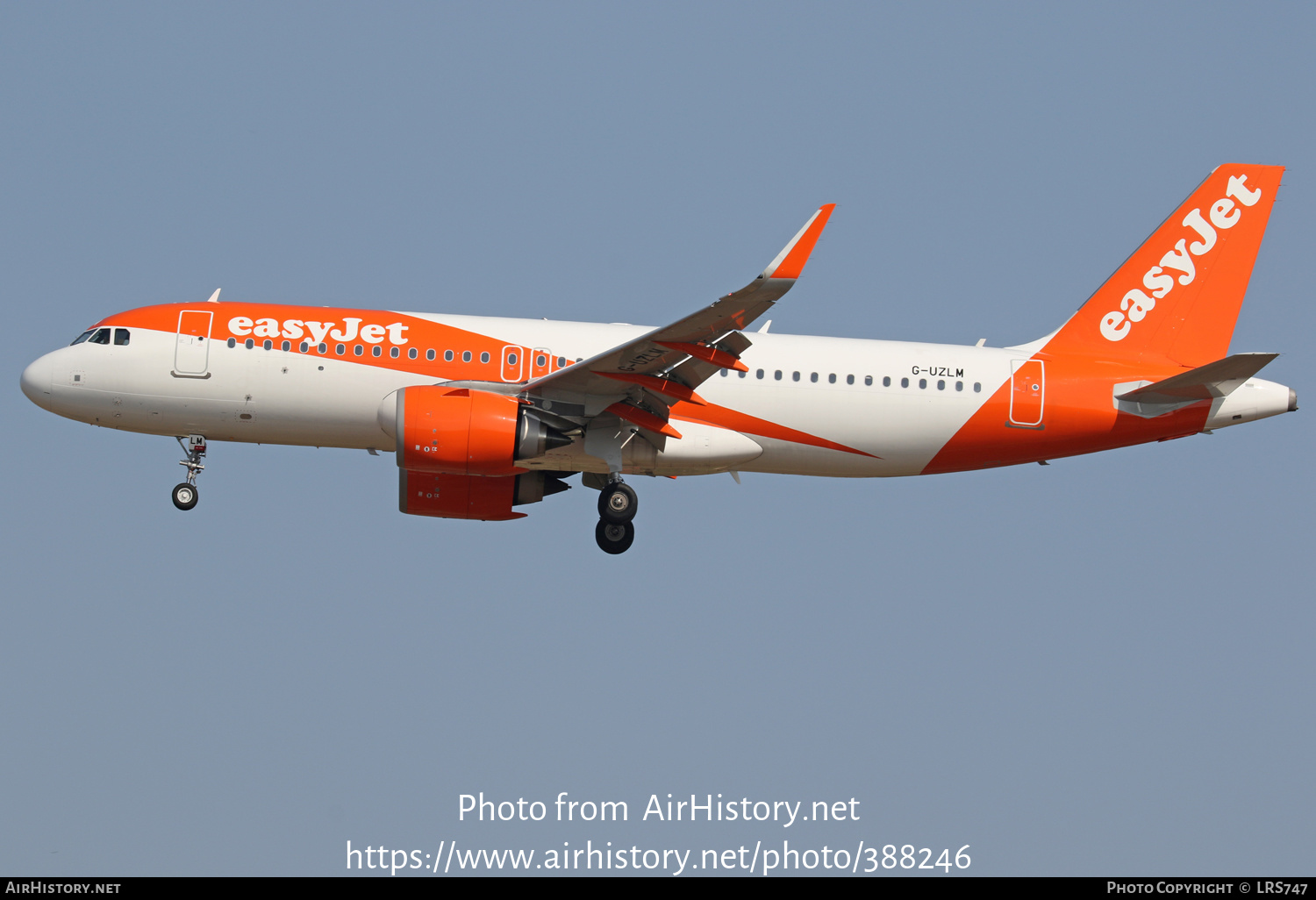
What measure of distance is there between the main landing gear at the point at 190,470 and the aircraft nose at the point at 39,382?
2.70 metres

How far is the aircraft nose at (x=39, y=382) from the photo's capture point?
28.6 metres

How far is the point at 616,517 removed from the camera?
93.1 ft

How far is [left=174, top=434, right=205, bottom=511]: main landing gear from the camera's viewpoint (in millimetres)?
28781

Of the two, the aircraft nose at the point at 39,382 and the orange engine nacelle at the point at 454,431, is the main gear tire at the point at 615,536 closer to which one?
the orange engine nacelle at the point at 454,431

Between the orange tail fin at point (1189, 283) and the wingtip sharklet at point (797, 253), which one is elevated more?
the orange tail fin at point (1189, 283)

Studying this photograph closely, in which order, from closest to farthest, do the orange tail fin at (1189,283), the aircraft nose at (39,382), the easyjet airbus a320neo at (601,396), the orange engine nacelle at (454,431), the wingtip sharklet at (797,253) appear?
1. the wingtip sharklet at (797,253)
2. the orange engine nacelle at (454,431)
3. the easyjet airbus a320neo at (601,396)
4. the aircraft nose at (39,382)
5. the orange tail fin at (1189,283)

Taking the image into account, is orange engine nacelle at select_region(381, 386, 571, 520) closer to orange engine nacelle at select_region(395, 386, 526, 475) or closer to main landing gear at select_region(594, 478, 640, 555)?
orange engine nacelle at select_region(395, 386, 526, 475)

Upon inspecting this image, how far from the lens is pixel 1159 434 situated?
29266 millimetres

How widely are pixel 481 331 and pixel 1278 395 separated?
16.0 meters

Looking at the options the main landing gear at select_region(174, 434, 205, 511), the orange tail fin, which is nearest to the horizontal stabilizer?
the orange tail fin

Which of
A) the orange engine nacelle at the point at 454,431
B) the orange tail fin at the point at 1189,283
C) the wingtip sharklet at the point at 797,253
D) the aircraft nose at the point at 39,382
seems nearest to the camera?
the wingtip sharklet at the point at 797,253

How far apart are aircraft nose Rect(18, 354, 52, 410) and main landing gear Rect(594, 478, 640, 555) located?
441 inches

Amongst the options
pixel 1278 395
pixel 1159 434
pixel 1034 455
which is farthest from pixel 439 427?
pixel 1278 395

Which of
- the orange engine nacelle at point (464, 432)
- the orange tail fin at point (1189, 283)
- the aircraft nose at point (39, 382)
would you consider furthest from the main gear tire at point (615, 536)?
the aircraft nose at point (39, 382)
